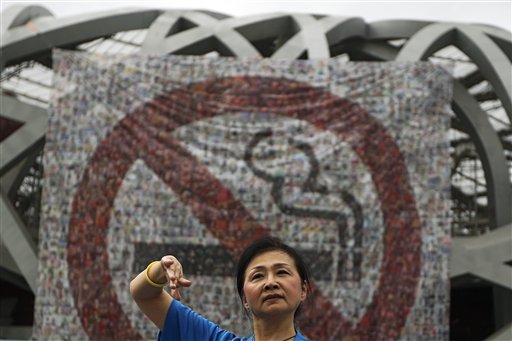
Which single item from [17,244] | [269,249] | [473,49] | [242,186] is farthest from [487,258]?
[269,249]

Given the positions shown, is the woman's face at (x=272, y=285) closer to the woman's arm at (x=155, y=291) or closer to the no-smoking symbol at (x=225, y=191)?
the woman's arm at (x=155, y=291)

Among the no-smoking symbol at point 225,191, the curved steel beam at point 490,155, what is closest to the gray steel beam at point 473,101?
the curved steel beam at point 490,155

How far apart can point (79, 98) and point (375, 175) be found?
5.23 meters

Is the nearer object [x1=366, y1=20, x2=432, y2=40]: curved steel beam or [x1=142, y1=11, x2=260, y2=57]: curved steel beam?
[x1=142, y1=11, x2=260, y2=57]: curved steel beam

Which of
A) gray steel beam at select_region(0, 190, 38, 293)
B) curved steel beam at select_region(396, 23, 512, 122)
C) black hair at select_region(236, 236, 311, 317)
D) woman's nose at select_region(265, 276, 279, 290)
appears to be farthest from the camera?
curved steel beam at select_region(396, 23, 512, 122)

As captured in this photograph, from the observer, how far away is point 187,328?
205 cm

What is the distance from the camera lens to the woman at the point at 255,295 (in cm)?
193

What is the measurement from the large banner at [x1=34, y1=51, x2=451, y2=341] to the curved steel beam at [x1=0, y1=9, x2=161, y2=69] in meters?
1.17

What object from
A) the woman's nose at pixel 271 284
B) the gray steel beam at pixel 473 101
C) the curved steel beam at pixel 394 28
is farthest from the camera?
the curved steel beam at pixel 394 28

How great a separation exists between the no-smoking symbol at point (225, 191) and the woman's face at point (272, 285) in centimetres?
1044

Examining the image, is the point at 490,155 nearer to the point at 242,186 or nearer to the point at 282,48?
the point at 282,48

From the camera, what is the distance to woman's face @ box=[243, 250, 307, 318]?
1.92 metres

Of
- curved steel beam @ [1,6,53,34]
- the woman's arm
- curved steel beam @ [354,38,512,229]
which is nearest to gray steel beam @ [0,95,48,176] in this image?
curved steel beam @ [1,6,53,34]

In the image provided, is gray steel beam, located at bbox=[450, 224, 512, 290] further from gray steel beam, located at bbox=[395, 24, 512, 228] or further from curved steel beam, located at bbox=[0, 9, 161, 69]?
curved steel beam, located at bbox=[0, 9, 161, 69]
